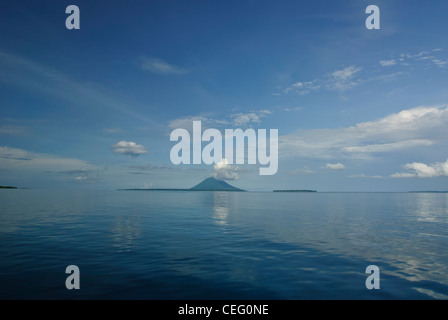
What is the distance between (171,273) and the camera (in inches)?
751
